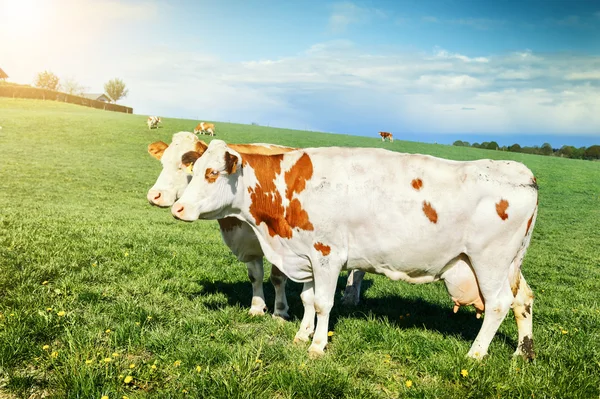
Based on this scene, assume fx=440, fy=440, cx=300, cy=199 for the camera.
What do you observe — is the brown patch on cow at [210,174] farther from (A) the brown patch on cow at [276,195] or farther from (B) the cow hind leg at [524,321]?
(B) the cow hind leg at [524,321]

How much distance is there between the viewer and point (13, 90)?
71688mm

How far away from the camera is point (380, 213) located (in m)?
5.15

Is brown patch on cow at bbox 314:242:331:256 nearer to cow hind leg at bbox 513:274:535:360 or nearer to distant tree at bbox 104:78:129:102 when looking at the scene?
cow hind leg at bbox 513:274:535:360

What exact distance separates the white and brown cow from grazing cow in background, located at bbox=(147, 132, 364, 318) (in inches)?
33.7

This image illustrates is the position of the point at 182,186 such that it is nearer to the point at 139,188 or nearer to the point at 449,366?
the point at 449,366

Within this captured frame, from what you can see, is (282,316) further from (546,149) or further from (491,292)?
(546,149)

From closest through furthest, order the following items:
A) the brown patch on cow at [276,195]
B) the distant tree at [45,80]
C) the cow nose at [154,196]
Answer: the brown patch on cow at [276,195] → the cow nose at [154,196] → the distant tree at [45,80]

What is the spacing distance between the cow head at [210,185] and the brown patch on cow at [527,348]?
4.07 metres

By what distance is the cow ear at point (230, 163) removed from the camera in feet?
17.4

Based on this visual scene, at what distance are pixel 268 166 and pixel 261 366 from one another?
248cm

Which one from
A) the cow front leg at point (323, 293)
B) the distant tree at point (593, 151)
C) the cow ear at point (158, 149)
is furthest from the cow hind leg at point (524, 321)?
the distant tree at point (593, 151)

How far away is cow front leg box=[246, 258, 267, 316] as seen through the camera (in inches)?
258

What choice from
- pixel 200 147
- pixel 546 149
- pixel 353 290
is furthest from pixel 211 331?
pixel 546 149

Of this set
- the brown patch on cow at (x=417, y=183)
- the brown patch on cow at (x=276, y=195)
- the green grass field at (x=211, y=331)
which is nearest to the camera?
the green grass field at (x=211, y=331)
